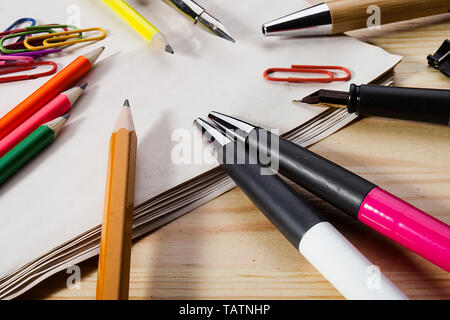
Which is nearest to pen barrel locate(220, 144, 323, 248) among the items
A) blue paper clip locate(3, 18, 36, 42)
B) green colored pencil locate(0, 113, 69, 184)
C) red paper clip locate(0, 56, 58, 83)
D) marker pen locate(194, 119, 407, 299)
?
marker pen locate(194, 119, 407, 299)

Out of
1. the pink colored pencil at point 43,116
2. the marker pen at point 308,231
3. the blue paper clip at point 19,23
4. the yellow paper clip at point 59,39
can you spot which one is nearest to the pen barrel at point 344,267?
the marker pen at point 308,231

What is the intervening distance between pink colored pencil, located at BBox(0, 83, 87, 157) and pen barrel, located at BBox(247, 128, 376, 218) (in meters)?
0.25

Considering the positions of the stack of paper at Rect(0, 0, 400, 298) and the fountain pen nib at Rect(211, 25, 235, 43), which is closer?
the stack of paper at Rect(0, 0, 400, 298)

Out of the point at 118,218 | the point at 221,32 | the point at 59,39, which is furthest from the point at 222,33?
the point at 118,218

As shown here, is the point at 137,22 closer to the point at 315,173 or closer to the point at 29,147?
the point at 29,147

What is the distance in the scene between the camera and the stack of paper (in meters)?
0.46

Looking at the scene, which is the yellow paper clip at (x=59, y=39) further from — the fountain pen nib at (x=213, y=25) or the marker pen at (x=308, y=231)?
the marker pen at (x=308, y=231)

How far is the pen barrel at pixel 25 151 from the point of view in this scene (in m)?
0.50

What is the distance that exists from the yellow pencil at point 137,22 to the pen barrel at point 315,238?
Answer: 0.87 feet

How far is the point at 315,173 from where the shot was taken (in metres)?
0.43

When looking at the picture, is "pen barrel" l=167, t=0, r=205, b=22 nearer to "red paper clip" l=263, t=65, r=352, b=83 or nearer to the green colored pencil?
"red paper clip" l=263, t=65, r=352, b=83

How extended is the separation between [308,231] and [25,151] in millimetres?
339

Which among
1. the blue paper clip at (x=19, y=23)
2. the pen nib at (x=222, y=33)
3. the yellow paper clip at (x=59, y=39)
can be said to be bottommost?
the yellow paper clip at (x=59, y=39)

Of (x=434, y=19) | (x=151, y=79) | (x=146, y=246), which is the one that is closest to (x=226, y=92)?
(x=151, y=79)
